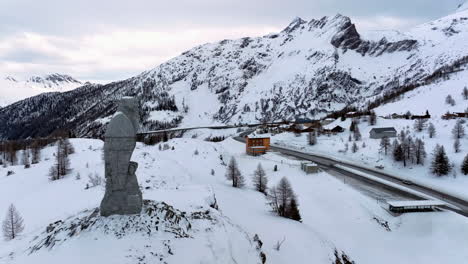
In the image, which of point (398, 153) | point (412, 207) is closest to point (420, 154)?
point (398, 153)

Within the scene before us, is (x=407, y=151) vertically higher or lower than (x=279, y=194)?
higher

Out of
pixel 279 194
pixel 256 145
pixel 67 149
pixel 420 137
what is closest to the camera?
pixel 279 194

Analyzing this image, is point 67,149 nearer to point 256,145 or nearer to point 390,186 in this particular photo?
point 256,145

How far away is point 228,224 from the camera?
15391mm

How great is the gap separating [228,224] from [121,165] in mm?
7029

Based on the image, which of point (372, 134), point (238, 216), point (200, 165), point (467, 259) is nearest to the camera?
point (238, 216)

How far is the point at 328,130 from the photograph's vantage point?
94.2 metres

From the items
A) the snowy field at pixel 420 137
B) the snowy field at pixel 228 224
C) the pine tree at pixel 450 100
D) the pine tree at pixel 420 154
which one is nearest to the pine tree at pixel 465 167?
the snowy field at pixel 420 137

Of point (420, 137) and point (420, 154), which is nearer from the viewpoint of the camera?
point (420, 154)

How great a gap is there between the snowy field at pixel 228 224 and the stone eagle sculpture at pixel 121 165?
4.91 feet

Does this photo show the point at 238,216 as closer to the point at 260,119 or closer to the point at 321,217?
the point at 321,217

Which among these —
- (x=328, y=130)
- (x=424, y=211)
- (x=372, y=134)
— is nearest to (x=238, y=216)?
(x=424, y=211)

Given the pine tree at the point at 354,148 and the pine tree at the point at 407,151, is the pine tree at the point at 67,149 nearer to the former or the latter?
the pine tree at the point at 354,148

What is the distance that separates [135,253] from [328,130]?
3630 inches
